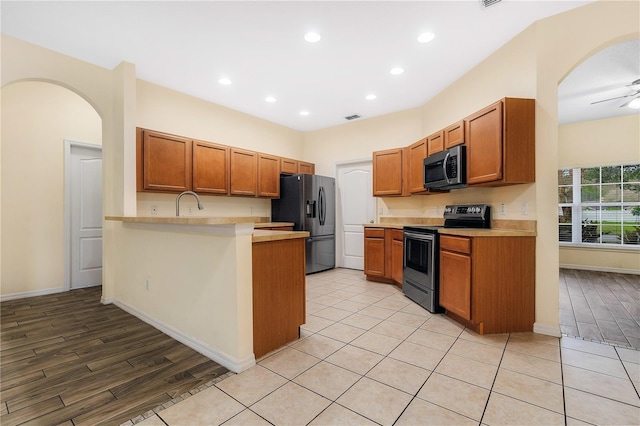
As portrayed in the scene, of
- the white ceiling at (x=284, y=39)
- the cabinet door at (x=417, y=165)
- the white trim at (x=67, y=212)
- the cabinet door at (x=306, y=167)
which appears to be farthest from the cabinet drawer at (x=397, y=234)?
the white trim at (x=67, y=212)

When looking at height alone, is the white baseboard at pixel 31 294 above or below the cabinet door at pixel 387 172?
below

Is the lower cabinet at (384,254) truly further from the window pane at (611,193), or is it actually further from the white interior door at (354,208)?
the window pane at (611,193)

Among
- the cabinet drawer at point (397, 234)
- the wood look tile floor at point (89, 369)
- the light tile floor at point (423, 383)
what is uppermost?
the cabinet drawer at point (397, 234)

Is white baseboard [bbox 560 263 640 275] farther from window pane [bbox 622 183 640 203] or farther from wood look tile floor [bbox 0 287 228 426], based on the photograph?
wood look tile floor [bbox 0 287 228 426]

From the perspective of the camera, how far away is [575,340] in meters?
2.49

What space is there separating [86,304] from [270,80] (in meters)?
3.73

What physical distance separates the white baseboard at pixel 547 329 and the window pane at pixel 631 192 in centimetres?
451

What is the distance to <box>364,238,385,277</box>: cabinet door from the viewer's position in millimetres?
4574

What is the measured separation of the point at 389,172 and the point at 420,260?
1.81 metres

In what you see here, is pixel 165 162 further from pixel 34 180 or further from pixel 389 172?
pixel 389 172

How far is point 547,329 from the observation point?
103 inches

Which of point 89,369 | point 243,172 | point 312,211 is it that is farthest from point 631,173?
point 89,369

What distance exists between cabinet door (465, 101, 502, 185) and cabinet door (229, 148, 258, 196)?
10.8 ft

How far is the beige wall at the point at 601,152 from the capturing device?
5.09m
